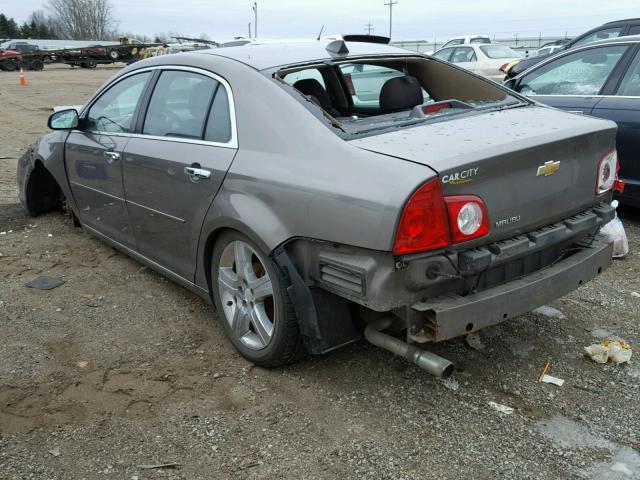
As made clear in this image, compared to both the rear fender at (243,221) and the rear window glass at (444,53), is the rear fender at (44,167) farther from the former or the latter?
the rear window glass at (444,53)

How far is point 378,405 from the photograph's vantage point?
116 inches

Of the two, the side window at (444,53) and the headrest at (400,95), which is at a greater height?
the side window at (444,53)

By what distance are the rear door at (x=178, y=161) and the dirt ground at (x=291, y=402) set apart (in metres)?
0.51

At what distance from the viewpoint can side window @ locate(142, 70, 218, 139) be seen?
11.6 ft

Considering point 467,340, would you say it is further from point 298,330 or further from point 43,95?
point 43,95

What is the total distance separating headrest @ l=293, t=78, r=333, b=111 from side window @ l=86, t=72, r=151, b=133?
1.05 meters

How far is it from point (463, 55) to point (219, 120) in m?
15.8

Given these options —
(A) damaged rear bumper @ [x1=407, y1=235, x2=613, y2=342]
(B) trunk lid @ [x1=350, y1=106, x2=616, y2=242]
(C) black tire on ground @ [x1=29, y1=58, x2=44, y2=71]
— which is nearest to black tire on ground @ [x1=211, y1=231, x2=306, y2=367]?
(A) damaged rear bumper @ [x1=407, y1=235, x2=613, y2=342]

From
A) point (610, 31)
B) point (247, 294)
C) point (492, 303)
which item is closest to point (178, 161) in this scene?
point (247, 294)

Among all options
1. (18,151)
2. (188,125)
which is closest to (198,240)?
(188,125)

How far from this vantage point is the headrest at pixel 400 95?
3801 mm

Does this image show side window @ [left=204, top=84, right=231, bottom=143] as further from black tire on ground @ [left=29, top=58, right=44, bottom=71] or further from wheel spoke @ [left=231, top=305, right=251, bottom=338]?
black tire on ground @ [left=29, top=58, right=44, bottom=71]

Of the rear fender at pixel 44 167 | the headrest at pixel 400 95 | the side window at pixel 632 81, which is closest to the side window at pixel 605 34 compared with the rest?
the side window at pixel 632 81

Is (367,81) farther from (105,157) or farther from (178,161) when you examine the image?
(105,157)
